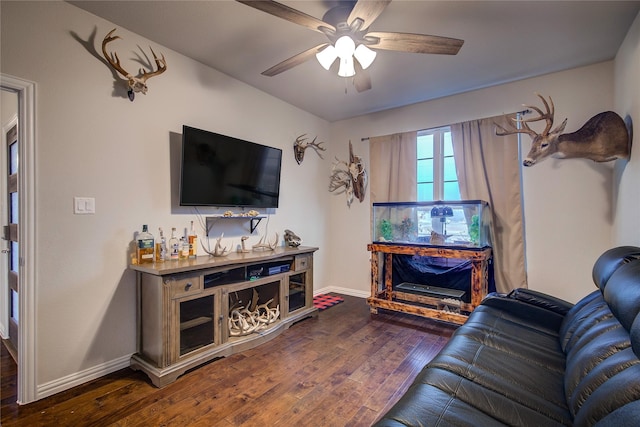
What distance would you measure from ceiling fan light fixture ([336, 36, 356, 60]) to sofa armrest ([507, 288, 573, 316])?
2103mm

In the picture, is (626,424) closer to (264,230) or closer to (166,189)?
(166,189)

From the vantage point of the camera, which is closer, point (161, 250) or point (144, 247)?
point (144, 247)

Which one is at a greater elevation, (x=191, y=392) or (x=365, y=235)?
(x=365, y=235)

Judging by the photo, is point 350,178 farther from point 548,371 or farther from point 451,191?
point 548,371

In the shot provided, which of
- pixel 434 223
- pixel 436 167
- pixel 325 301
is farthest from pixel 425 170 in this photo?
pixel 325 301

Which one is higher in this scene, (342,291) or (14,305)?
(14,305)

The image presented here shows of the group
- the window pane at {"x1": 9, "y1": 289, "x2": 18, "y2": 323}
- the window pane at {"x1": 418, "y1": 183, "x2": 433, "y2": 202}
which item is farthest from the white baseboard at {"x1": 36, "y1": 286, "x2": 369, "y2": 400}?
the window pane at {"x1": 418, "y1": 183, "x2": 433, "y2": 202}

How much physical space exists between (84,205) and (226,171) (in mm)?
1148

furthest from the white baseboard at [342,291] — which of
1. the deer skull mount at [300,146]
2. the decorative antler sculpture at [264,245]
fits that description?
the deer skull mount at [300,146]

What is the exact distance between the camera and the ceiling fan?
1660mm

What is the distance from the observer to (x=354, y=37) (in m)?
1.94

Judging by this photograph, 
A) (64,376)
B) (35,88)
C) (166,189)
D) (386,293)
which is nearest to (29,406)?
(64,376)

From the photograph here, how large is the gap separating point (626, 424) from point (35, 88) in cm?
311

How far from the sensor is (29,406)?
5.97 ft
